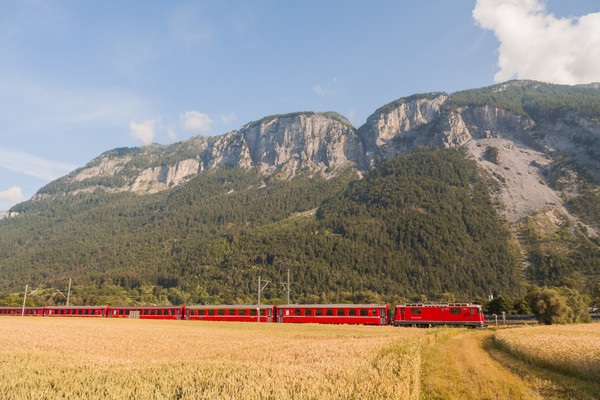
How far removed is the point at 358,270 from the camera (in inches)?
7313

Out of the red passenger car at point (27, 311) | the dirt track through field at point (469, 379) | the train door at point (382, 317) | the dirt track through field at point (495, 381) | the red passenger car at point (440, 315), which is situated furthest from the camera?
the red passenger car at point (27, 311)

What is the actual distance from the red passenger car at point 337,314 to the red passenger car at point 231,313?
238 centimetres

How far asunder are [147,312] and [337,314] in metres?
41.1

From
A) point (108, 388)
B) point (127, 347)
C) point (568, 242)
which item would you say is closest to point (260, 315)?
point (127, 347)

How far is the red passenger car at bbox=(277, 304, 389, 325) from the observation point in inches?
2146

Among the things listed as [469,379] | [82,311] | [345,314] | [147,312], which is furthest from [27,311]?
[469,379]

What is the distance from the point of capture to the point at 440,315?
2149 inches

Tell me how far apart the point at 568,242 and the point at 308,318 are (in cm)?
→ 18749

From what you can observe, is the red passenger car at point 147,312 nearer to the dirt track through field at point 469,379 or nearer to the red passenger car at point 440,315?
the red passenger car at point 440,315

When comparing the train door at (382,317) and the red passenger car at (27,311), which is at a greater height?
the train door at (382,317)

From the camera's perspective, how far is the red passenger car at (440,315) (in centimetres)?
5400

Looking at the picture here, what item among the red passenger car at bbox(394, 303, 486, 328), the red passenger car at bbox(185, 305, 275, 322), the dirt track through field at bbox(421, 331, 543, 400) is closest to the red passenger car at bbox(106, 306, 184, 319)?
the red passenger car at bbox(185, 305, 275, 322)

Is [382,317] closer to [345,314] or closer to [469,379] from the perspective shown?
[345,314]

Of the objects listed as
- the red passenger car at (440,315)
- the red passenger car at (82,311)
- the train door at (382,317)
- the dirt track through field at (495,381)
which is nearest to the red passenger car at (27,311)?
the red passenger car at (82,311)
